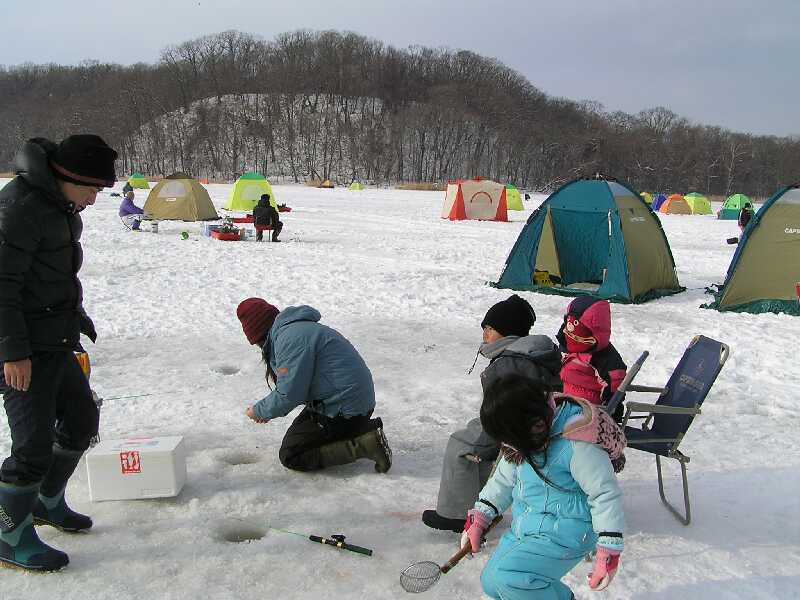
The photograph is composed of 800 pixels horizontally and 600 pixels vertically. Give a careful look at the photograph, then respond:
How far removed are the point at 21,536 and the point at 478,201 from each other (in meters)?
22.5

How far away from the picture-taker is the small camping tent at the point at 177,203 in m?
20.1

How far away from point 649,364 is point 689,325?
2.14 m

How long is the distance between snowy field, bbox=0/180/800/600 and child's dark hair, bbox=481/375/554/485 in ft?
3.24

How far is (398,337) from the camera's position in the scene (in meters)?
7.43

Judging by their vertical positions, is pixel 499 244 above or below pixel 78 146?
below

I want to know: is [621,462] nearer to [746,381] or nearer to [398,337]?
[746,381]

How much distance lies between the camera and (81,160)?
8.98 ft

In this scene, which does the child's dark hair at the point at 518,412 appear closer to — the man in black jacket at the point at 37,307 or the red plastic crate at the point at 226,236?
Result: the man in black jacket at the point at 37,307

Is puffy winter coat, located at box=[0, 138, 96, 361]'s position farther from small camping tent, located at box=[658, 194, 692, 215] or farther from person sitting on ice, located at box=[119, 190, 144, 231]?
small camping tent, located at box=[658, 194, 692, 215]

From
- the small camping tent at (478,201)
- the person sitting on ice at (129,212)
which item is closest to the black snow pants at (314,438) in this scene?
the person sitting on ice at (129,212)

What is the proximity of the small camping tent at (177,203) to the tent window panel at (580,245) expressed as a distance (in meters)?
12.9

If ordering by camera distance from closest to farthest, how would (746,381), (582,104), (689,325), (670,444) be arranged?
(670,444) → (746,381) → (689,325) → (582,104)

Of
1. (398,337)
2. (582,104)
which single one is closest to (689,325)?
(398,337)

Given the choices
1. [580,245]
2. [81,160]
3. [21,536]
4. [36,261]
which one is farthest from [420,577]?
[580,245]
